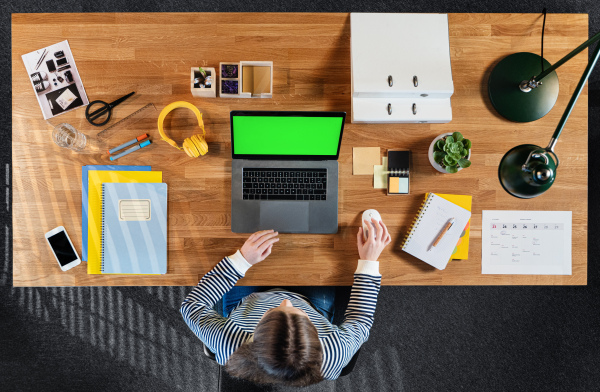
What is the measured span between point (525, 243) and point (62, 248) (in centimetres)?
163

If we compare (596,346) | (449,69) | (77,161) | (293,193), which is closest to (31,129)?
(77,161)

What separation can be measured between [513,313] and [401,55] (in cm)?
160

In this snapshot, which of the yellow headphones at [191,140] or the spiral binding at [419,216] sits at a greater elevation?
the yellow headphones at [191,140]

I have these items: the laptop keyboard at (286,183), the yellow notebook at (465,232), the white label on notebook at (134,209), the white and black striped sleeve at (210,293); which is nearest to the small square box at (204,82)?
the laptop keyboard at (286,183)

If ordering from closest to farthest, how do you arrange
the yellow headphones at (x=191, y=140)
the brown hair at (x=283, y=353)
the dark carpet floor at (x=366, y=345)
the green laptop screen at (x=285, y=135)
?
the brown hair at (x=283, y=353), the green laptop screen at (x=285, y=135), the yellow headphones at (x=191, y=140), the dark carpet floor at (x=366, y=345)

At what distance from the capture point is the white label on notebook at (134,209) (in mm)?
1220

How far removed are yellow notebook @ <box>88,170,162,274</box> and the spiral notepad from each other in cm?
99

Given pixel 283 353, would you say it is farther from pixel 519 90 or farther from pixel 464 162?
pixel 519 90

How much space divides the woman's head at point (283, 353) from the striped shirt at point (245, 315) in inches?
5.0

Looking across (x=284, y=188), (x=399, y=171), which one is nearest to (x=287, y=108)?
(x=284, y=188)

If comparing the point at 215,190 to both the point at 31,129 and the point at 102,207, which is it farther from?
the point at 31,129

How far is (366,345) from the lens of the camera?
1903 millimetres

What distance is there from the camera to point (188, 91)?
1.25m

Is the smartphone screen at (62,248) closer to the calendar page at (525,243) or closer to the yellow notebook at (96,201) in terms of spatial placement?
the yellow notebook at (96,201)
